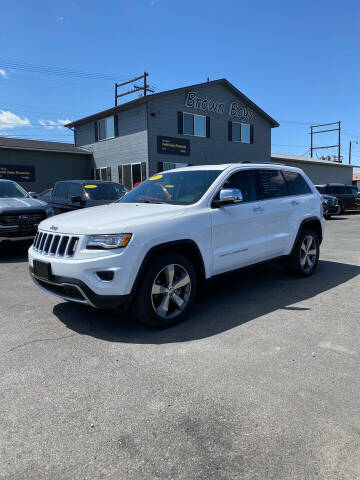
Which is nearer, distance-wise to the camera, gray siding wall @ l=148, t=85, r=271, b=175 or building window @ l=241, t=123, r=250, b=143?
gray siding wall @ l=148, t=85, r=271, b=175

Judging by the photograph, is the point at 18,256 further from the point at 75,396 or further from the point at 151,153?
the point at 151,153

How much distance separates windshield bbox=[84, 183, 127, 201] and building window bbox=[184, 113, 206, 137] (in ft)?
46.9

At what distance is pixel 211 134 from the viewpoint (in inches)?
937

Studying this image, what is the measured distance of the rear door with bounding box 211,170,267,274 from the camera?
Answer: 14.0 ft

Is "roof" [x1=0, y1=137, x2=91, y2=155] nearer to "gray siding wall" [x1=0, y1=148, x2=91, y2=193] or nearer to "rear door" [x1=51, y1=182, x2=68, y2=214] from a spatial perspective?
"gray siding wall" [x1=0, y1=148, x2=91, y2=193]

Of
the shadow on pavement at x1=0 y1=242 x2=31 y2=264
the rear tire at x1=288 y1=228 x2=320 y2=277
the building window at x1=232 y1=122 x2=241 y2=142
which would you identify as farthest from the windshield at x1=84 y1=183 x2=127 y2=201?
the building window at x1=232 y1=122 x2=241 y2=142

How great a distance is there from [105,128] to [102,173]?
9.46 feet

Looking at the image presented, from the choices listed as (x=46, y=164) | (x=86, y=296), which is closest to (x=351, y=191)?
(x=46, y=164)

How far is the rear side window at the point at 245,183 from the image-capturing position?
15.4 ft

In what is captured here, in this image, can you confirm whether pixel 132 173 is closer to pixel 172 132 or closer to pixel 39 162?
pixel 172 132

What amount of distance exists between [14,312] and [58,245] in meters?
1.22

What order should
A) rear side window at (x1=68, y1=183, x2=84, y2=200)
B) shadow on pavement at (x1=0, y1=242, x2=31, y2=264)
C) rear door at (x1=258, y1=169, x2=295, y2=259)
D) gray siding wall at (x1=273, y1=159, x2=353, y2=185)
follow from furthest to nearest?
gray siding wall at (x1=273, y1=159, x2=353, y2=185), rear side window at (x1=68, y1=183, x2=84, y2=200), shadow on pavement at (x1=0, y1=242, x2=31, y2=264), rear door at (x1=258, y1=169, x2=295, y2=259)

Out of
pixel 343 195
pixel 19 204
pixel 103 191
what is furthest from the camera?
pixel 343 195

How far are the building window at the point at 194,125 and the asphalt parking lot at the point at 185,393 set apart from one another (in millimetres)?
19716
